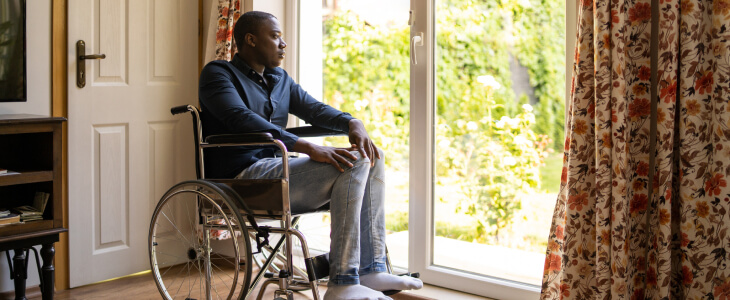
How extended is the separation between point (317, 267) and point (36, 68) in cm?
150

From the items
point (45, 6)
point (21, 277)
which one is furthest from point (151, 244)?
point (45, 6)

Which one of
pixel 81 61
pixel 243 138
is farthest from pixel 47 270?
pixel 243 138

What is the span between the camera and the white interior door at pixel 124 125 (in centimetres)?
300

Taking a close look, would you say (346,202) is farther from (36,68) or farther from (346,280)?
(36,68)

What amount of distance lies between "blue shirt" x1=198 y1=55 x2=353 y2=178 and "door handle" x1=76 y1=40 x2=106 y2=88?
713mm

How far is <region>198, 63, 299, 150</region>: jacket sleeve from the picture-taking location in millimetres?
2352

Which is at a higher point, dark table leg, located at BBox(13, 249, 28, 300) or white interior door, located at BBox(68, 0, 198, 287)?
white interior door, located at BBox(68, 0, 198, 287)

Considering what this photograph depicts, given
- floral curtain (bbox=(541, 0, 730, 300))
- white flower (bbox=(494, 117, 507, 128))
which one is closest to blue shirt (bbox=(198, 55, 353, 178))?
white flower (bbox=(494, 117, 507, 128))

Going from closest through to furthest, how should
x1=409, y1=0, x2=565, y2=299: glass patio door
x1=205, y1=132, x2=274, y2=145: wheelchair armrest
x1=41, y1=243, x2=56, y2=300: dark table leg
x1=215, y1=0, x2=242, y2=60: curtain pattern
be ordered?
x1=205, y1=132, x2=274, y2=145: wheelchair armrest < x1=41, y1=243, x2=56, y2=300: dark table leg < x1=409, y1=0, x2=565, y2=299: glass patio door < x1=215, y1=0, x2=242, y2=60: curtain pattern

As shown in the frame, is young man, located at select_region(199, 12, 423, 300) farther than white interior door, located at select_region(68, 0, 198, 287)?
No

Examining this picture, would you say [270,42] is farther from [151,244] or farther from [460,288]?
[460,288]

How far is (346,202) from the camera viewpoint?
2.26 metres

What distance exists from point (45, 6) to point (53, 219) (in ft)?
2.93

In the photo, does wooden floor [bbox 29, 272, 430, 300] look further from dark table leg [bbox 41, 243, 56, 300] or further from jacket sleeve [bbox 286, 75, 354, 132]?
jacket sleeve [bbox 286, 75, 354, 132]
